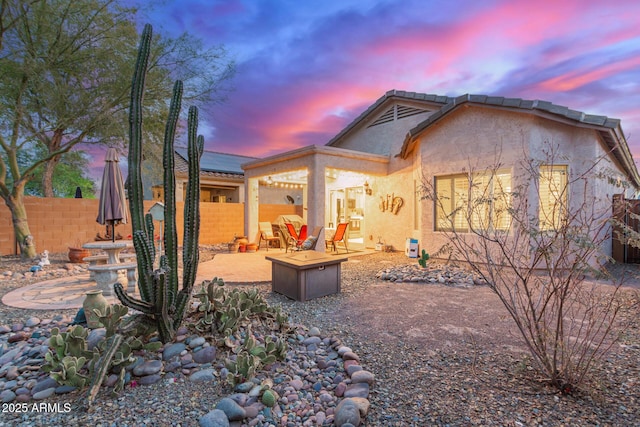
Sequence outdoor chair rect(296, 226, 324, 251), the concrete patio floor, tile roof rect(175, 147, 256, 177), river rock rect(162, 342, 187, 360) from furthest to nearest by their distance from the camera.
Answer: tile roof rect(175, 147, 256, 177)
outdoor chair rect(296, 226, 324, 251)
the concrete patio floor
river rock rect(162, 342, 187, 360)

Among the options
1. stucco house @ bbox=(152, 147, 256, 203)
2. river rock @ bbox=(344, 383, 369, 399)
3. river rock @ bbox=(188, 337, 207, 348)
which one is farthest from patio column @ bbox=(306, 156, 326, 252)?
stucco house @ bbox=(152, 147, 256, 203)

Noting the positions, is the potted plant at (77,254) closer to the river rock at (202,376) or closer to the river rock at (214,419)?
the river rock at (202,376)

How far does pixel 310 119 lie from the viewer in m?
12.0

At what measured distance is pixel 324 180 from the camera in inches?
381

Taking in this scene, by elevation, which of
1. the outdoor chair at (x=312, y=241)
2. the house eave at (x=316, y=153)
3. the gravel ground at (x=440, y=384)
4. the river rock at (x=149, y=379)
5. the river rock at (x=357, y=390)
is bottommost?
the river rock at (x=357, y=390)

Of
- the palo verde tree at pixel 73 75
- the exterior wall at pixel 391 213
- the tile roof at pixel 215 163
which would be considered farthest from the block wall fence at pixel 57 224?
the exterior wall at pixel 391 213

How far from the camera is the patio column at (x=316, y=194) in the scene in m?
9.51

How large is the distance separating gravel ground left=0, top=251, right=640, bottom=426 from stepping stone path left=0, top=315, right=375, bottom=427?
0.43 feet

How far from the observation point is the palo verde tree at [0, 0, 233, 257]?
7750 mm

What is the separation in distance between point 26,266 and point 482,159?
12564 millimetres

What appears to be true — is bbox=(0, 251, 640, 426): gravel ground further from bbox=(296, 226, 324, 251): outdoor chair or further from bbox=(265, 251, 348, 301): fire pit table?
bbox=(296, 226, 324, 251): outdoor chair

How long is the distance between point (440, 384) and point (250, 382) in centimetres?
171

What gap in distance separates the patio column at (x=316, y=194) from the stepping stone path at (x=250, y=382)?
621cm

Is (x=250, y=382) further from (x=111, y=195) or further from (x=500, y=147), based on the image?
(x=500, y=147)
